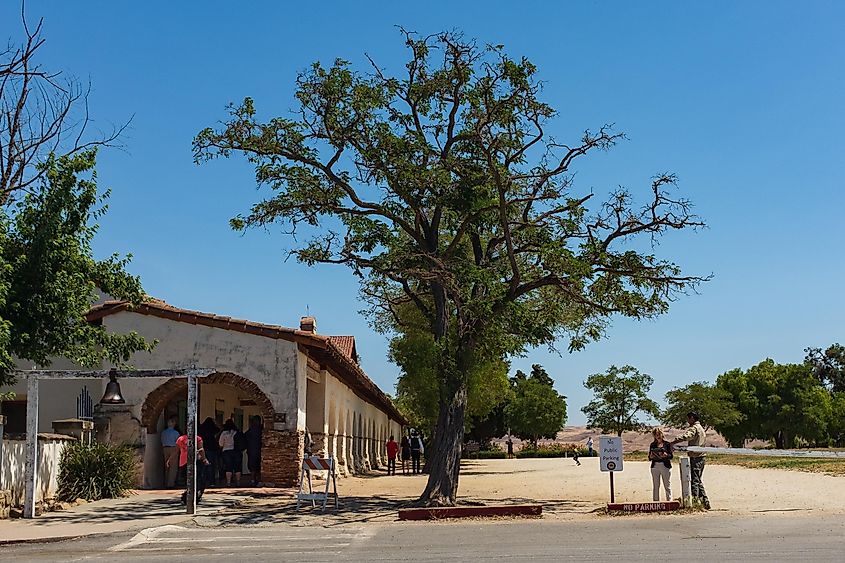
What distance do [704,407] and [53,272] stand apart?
62108mm

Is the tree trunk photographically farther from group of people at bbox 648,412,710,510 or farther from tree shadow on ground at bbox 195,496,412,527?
group of people at bbox 648,412,710,510

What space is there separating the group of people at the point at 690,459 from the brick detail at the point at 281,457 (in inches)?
363

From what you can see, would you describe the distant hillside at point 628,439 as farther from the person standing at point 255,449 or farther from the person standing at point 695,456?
the person standing at point 695,456

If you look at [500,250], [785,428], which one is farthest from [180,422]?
[785,428]

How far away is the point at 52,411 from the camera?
77.8 feet

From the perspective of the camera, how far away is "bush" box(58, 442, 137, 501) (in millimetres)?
19000

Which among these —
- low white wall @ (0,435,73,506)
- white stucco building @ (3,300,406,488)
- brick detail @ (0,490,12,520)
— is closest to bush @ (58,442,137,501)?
low white wall @ (0,435,73,506)

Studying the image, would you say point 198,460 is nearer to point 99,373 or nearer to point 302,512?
point 302,512

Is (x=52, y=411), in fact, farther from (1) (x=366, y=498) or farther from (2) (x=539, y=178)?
(2) (x=539, y=178)

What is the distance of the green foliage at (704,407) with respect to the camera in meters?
72.1

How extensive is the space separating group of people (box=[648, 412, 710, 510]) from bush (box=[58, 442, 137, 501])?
36.5ft

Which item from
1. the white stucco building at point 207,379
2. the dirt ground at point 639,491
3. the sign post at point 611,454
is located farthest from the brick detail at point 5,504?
the sign post at point 611,454

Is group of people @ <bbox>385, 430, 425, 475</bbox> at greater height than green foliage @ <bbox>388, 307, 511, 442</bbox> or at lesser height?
lesser

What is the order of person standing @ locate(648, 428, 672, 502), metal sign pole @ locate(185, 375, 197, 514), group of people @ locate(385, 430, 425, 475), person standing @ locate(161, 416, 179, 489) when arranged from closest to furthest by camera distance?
metal sign pole @ locate(185, 375, 197, 514) → person standing @ locate(648, 428, 672, 502) → person standing @ locate(161, 416, 179, 489) → group of people @ locate(385, 430, 425, 475)
